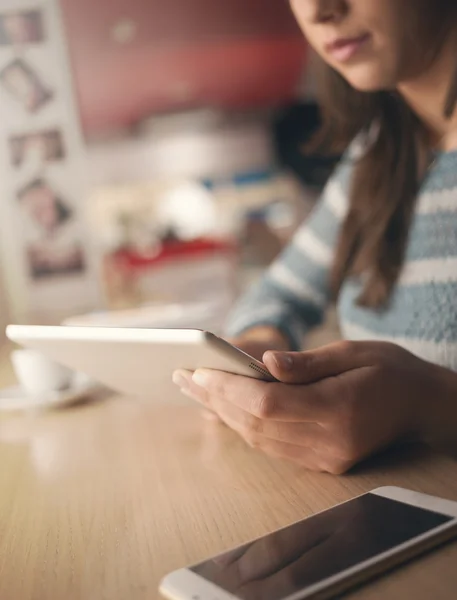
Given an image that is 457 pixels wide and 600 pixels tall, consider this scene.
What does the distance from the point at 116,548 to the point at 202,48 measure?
15.0 ft

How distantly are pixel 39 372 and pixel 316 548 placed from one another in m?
0.60

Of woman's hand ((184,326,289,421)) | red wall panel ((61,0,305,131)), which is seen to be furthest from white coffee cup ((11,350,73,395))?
red wall panel ((61,0,305,131))

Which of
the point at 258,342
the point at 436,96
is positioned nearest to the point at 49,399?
the point at 258,342

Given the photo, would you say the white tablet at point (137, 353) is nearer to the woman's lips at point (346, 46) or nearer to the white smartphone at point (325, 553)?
the white smartphone at point (325, 553)

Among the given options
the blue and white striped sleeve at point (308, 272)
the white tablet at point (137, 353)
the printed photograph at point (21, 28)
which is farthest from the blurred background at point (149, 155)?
the white tablet at point (137, 353)

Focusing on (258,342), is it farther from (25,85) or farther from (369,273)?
(25,85)

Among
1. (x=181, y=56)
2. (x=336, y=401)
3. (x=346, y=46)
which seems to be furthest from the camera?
(x=181, y=56)

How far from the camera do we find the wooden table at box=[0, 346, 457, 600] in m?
0.45

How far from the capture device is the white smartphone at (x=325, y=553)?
390 millimetres

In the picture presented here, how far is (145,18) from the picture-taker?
3.91 m

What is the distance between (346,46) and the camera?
31.8 inches

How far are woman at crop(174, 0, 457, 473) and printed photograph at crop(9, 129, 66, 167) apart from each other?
722 mm

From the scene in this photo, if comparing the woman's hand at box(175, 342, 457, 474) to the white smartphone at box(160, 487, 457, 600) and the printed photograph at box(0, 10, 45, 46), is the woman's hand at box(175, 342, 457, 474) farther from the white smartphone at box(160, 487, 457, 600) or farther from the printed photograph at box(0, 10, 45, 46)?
the printed photograph at box(0, 10, 45, 46)

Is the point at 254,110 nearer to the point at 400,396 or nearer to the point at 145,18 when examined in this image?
the point at 145,18
